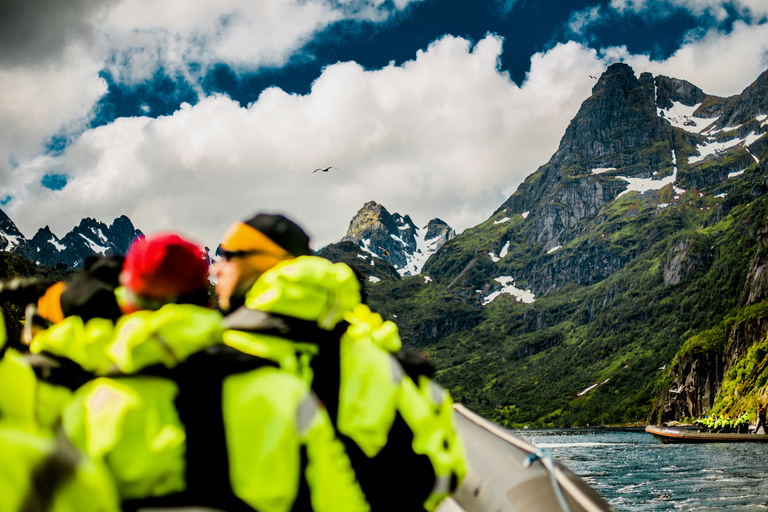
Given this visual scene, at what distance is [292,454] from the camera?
2.28 metres

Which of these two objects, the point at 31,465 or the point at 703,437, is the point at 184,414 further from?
the point at 703,437

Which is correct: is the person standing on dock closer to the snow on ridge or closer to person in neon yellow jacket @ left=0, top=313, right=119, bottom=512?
person in neon yellow jacket @ left=0, top=313, right=119, bottom=512

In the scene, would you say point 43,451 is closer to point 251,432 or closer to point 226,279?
point 251,432

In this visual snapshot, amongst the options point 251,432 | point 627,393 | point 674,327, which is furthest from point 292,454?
point 674,327

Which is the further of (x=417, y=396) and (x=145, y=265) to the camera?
(x=417, y=396)

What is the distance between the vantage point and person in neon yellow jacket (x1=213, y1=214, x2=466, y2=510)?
2.45 m

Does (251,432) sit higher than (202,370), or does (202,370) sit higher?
(202,370)

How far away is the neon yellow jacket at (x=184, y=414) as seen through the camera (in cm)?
215

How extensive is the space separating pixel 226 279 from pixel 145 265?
0.43 m

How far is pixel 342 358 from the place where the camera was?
107 inches

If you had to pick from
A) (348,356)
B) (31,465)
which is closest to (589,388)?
(348,356)

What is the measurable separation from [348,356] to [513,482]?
2.30m

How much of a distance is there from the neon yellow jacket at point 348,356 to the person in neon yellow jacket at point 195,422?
0.14m

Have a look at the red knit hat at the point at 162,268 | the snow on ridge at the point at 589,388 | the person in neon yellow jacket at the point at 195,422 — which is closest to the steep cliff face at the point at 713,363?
the snow on ridge at the point at 589,388
